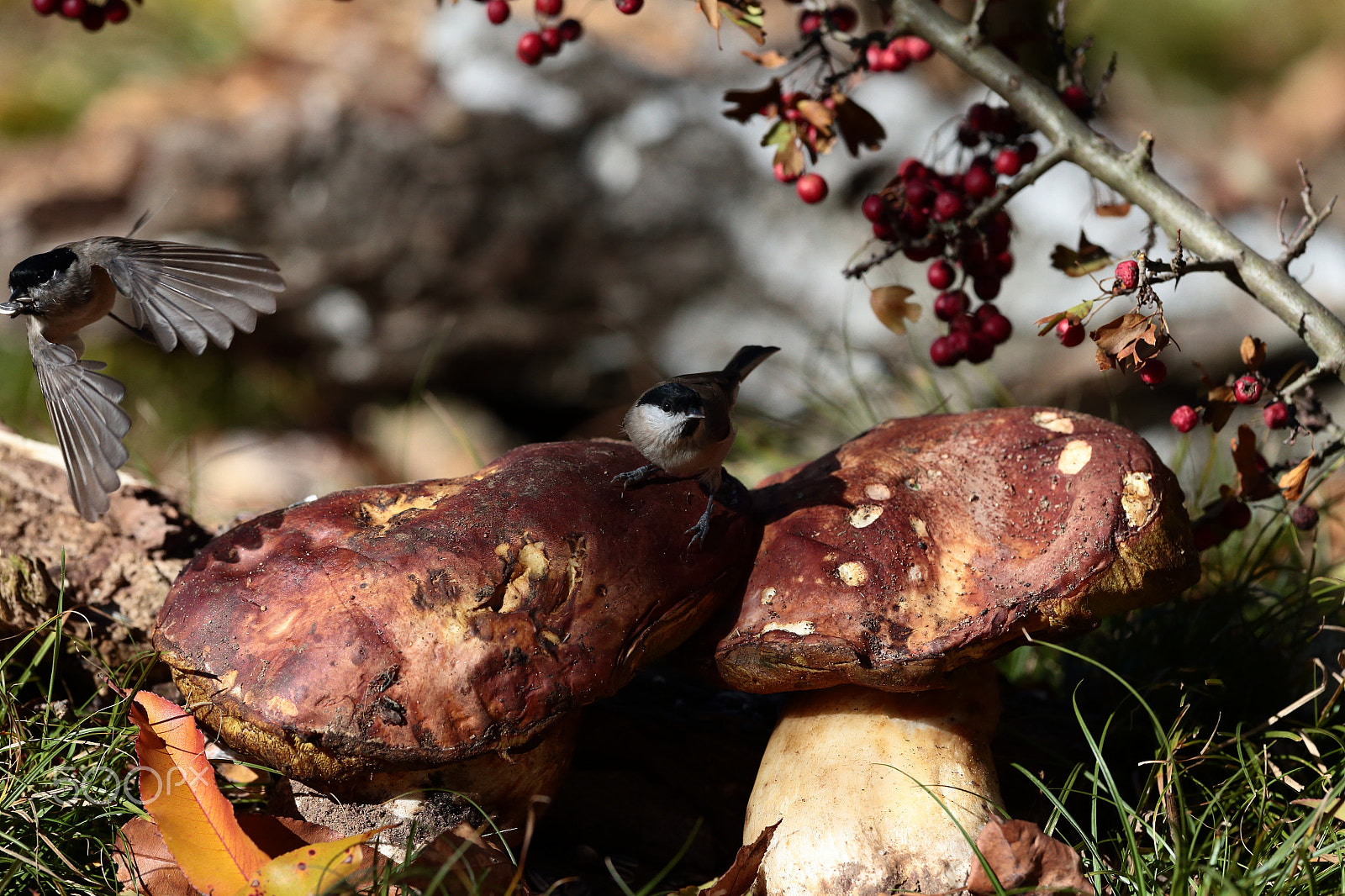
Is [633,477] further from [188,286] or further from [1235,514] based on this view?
[1235,514]

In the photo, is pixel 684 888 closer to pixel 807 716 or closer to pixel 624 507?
pixel 807 716

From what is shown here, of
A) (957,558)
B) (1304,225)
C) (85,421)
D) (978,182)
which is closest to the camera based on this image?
(85,421)

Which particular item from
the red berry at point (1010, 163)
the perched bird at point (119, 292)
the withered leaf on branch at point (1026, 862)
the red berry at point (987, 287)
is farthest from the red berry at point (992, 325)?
the perched bird at point (119, 292)

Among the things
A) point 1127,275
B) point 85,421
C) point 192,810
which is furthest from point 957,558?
point 85,421

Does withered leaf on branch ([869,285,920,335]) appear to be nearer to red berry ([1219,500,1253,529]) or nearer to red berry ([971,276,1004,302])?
red berry ([971,276,1004,302])

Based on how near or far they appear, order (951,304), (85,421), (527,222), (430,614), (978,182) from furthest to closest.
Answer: (527,222), (951,304), (978,182), (85,421), (430,614)

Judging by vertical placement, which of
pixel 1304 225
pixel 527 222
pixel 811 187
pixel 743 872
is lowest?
pixel 527 222
